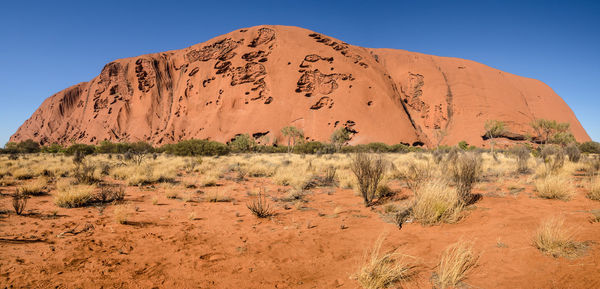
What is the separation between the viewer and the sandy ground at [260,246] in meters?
2.68

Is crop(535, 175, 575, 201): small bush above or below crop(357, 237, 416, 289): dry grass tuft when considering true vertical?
above

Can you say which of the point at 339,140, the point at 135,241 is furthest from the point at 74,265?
the point at 339,140

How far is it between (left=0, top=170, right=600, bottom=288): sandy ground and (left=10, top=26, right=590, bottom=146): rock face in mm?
47100

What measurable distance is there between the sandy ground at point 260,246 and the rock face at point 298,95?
1854 inches

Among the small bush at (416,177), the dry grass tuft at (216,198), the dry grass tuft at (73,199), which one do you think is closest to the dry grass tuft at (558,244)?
the small bush at (416,177)

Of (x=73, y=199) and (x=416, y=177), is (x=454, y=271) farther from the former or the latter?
(x=73, y=199)

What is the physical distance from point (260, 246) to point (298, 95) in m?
55.2

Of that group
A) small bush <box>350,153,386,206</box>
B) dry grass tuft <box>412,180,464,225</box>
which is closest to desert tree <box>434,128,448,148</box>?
small bush <box>350,153,386,206</box>

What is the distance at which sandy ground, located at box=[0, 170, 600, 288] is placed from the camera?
2.68 m

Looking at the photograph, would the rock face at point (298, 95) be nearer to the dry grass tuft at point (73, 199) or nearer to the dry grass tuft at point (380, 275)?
the dry grass tuft at point (73, 199)

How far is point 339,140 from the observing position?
153 feet

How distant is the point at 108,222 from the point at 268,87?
5599 centimetres

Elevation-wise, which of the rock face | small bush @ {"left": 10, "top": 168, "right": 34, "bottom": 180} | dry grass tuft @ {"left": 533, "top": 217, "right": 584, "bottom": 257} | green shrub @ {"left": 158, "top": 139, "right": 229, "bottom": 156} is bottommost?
dry grass tuft @ {"left": 533, "top": 217, "right": 584, "bottom": 257}

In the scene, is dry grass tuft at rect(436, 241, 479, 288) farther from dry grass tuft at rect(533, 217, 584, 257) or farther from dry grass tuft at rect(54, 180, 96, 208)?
dry grass tuft at rect(54, 180, 96, 208)
